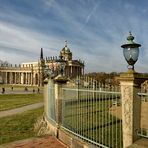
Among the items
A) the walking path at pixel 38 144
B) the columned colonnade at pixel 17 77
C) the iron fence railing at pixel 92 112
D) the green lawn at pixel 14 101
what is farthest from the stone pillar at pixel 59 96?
the columned colonnade at pixel 17 77

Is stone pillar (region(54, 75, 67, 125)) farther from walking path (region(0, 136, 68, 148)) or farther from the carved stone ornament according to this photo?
the carved stone ornament

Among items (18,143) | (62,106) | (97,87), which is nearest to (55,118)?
(62,106)

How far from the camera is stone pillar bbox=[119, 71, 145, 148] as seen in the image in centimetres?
675

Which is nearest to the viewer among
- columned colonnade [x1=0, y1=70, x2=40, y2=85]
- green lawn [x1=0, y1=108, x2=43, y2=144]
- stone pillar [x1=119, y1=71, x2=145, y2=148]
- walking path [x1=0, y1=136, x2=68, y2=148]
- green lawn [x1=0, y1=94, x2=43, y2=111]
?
stone pillar [x1=119, y1=71, x2=145, y2=148]

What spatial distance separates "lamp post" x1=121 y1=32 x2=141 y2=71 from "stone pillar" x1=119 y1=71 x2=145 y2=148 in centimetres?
33

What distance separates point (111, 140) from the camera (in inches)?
349

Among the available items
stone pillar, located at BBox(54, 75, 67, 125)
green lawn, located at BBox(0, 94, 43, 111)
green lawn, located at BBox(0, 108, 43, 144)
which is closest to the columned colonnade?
green lawn, located at BBox(0, 94, 43, 111)

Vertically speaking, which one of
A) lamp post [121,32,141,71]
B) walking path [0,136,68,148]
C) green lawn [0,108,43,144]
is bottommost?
green lawn [0,108,43,144]

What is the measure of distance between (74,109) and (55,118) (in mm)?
2394

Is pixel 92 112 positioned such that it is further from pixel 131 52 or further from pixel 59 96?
pixel 131 52

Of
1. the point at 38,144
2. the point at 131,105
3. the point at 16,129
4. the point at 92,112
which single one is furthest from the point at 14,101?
the point at 131,105

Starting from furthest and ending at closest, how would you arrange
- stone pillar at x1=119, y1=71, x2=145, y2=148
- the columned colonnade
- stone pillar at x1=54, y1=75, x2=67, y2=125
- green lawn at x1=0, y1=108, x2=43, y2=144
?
the columned colonnade → green lawn at x1=0, y1=108, x2=43, y2=144 → stone pillar at x1=54, y1=75, x2=67, y2=125 → stone pillar at x1=119, y1=71, x2=145, y2=148

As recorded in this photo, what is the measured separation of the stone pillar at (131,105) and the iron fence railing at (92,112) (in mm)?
569

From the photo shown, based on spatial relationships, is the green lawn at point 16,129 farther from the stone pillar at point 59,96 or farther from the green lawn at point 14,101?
the green lawn at point 14,101
